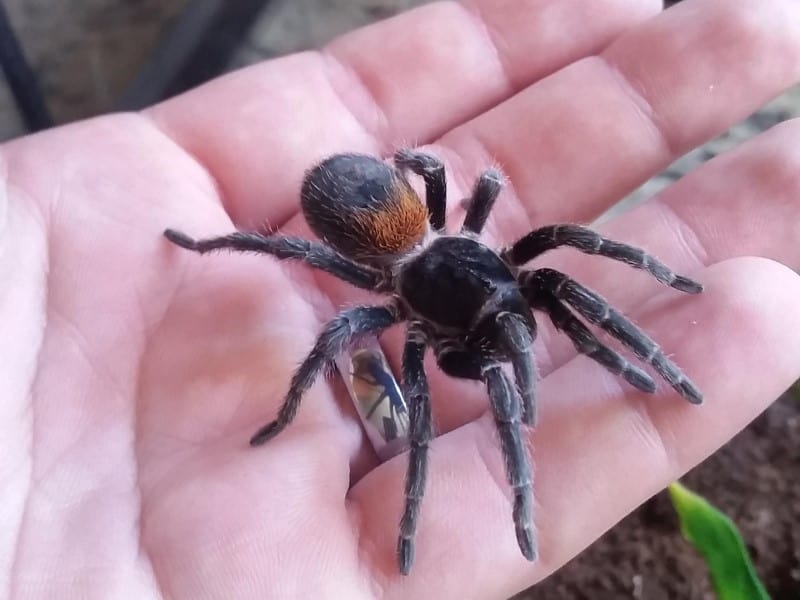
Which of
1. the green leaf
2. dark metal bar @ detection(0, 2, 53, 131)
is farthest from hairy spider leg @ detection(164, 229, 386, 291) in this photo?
dark metal bar @ detection(0, 2, 53, 131)

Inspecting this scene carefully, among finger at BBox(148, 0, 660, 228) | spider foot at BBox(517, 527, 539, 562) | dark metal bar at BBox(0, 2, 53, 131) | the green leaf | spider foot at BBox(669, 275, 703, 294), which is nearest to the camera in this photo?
spider foot at BBox(517, 527, 539, 562)

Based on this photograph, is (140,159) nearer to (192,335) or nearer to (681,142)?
(192,335)

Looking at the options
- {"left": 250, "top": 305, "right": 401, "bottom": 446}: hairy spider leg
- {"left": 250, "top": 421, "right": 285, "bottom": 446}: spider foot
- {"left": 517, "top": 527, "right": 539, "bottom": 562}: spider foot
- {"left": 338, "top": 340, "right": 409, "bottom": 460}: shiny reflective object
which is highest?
{"left": 250, "top": 305, "right": 401, "bottom": 446}: hairy spider leg

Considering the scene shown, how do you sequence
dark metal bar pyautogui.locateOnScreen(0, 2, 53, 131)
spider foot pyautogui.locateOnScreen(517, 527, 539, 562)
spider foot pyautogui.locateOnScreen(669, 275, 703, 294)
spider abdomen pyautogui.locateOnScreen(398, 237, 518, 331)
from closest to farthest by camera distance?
spider foot pyautogui.locateOnScreen(517, 527, 539, 562), spider foot pyautogui.locateOnScreen(669, 275, 703, 294), spider abdomen pyautogui.locateOnScreen(398, 237, 518, 331), dark metal bar pyautogui.locateOnScreen(0, 2, 53, 131)

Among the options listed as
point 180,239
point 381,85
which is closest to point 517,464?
point 180,239

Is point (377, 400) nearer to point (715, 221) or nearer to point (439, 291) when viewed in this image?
point (439, 291)

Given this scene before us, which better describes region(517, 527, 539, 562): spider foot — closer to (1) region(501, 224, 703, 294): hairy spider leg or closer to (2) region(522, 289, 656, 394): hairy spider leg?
(2) region(522, 289, 656, 394): hairy spider leg

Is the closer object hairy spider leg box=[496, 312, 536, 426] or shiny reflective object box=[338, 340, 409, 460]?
hairy spider leg box=[496, 312, 536, 426]

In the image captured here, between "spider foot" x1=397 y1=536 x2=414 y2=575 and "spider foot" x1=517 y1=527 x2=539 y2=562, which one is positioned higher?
"spider foot" x1=517 y1=527 x2=539 y2=562
